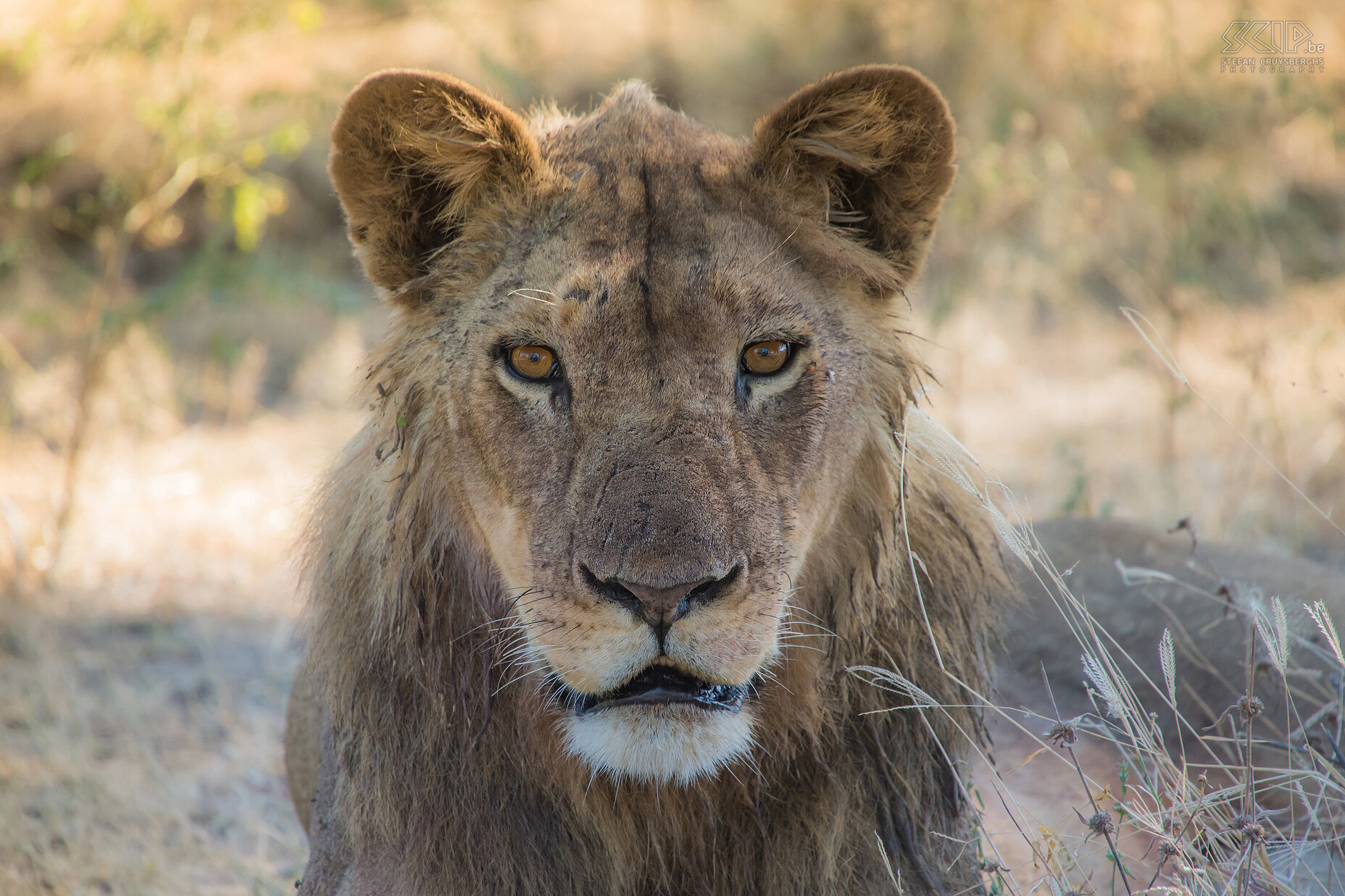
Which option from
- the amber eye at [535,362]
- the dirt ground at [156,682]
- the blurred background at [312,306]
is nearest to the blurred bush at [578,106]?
the blurred background at [312,306]

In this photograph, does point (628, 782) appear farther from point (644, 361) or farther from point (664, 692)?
point (644, 361)

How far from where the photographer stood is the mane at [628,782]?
2676 millimetres

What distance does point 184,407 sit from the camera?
877cm

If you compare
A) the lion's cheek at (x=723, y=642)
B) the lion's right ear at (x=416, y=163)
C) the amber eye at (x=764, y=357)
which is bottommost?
→ the lion's cheek at (x=723, y=642)

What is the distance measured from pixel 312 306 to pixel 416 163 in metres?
8.48

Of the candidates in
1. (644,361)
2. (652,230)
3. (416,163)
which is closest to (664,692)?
(644,361)

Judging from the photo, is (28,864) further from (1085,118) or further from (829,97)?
(1085,118)

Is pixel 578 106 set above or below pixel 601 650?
above

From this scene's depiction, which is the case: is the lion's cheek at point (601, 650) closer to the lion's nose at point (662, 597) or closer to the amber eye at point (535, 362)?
the lion's nose at point (662, 597)

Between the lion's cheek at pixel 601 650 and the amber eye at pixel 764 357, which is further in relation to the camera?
the amber eye at pixel 764 357

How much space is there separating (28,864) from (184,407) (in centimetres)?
561

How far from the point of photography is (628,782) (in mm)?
2678

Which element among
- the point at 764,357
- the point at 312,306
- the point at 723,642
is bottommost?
the point at 312,306

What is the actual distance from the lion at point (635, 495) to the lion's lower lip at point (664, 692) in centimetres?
2
